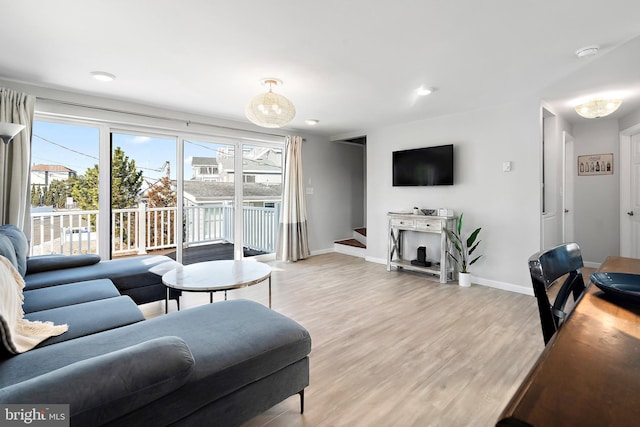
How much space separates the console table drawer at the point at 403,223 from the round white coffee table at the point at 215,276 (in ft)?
7.90

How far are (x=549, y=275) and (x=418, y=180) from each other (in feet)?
11.5

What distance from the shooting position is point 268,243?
552 cm

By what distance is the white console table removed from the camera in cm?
403

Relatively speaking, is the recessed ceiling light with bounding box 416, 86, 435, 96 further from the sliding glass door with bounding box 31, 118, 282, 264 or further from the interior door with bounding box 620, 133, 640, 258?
the interior door with bounding box 620, 133, 640, 258

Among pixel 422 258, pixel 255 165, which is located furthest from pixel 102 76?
pixel 422 258

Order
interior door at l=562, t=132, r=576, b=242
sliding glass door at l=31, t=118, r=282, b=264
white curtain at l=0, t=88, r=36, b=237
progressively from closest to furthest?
white curtain at l=0, t=88, r=36, b=237 → sliding glass door at l=31, t=118, r=282, b=264 → interior door at l=562, t=132, r=576, b=242

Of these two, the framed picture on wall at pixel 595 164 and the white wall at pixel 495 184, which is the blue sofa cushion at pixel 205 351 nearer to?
the white wall at pixel 495 184

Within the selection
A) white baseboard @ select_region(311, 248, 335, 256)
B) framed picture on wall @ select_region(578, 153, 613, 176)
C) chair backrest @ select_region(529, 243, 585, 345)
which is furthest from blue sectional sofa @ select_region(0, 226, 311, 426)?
framed picture on wall @ select_region(578, 153, 613, 176)

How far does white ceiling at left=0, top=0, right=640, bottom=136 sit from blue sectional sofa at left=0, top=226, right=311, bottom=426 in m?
1.61

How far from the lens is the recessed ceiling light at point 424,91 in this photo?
10.6 ft

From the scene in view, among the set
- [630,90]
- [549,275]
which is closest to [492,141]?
[630,90]

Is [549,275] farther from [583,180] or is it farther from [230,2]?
[583,180]

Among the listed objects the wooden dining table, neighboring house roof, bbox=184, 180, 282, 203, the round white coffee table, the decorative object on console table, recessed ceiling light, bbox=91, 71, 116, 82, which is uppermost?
recessed ceiling light, bbox=91, 71, 116, 82

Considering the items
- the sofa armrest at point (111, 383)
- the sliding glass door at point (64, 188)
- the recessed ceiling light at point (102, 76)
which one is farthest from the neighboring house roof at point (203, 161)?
the sofa armrest at point (111, 383)
